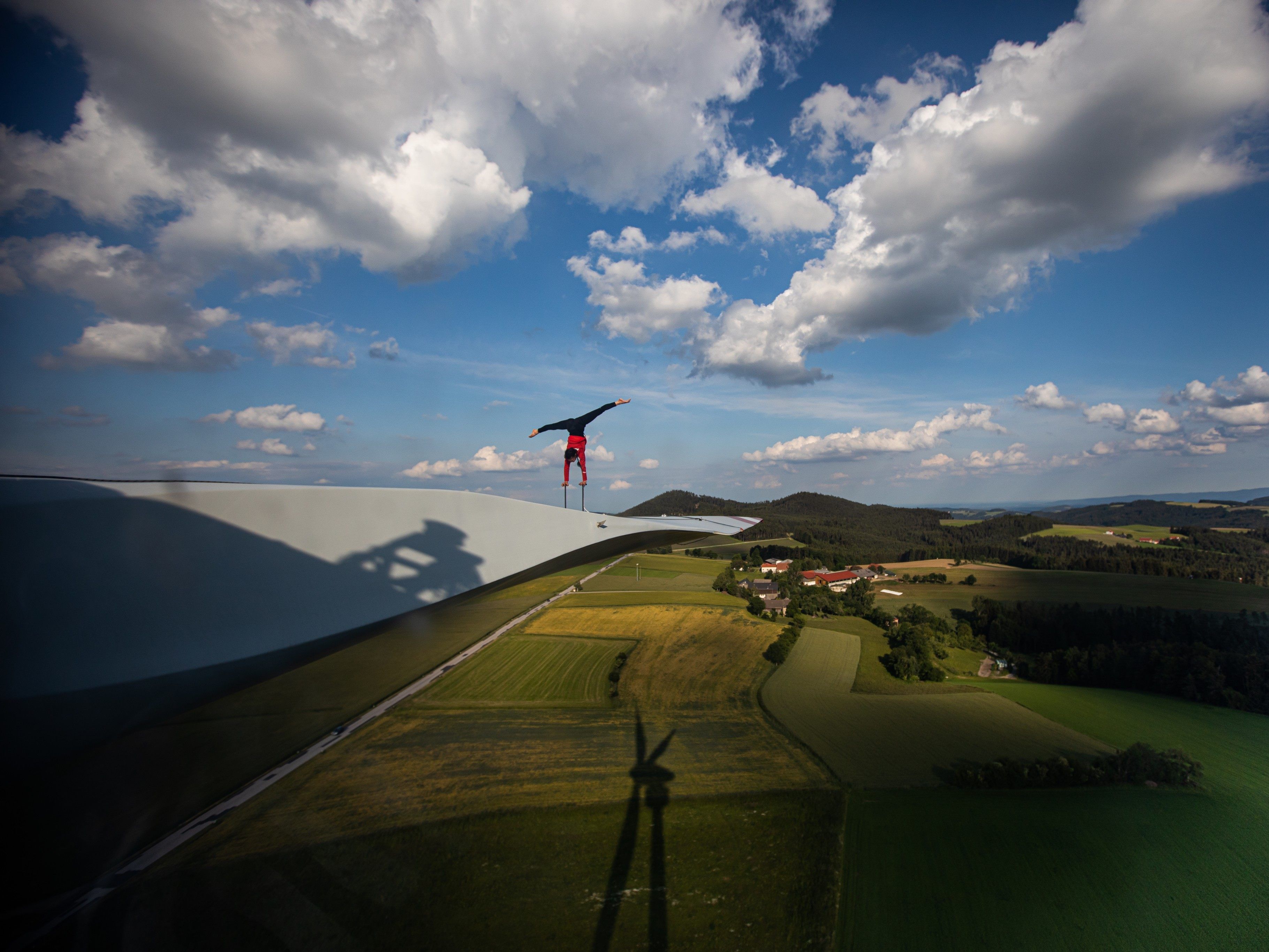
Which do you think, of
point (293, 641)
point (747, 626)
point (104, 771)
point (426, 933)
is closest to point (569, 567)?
point (293, 641)

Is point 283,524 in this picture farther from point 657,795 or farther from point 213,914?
point 657,795

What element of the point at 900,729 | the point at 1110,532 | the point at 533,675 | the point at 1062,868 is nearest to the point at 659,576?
the point at 533,675

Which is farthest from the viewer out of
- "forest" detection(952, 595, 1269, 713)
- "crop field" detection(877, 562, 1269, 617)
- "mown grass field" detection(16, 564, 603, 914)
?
"crop field" detection(877, 562, 1269, 617)

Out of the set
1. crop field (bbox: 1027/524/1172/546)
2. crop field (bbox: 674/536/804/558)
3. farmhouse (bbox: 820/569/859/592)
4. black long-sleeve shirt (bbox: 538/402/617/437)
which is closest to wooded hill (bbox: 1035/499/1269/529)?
crop field (bbox: 1027/524/1172/546)

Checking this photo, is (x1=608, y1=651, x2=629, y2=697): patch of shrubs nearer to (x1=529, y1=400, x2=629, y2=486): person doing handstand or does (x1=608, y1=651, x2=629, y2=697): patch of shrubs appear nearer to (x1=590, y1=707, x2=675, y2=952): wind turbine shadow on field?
(x1=590, y1=707, x2=675, y2=952): wind turbine shadow on field

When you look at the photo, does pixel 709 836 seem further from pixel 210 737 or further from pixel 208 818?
pixel 210 737

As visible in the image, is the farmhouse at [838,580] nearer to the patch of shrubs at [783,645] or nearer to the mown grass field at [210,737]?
the patch of shrubs at [783,645]
